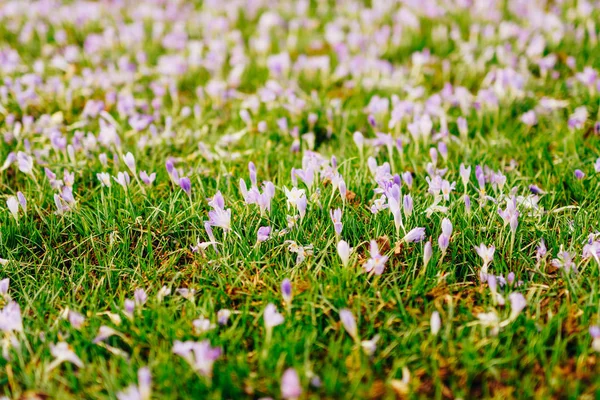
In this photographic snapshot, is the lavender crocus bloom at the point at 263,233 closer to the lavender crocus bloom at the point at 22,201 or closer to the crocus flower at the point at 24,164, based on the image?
the lavender crocus bloom at the point at 22,201

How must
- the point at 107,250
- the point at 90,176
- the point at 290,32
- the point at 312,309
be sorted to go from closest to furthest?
1. the point at 312,309
2. the point at 107,250
3. the point at 90,176
4. the point at 290,32

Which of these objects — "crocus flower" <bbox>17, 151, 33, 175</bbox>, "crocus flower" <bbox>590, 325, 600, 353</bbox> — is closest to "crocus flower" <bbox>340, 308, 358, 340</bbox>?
"crocus flower" <bbox>590, 325, 600, 353</bbox>

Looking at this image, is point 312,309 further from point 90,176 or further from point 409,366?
point 90,176

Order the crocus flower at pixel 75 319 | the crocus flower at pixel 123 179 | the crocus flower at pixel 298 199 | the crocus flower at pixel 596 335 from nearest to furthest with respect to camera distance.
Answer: the crocus flower at pixel 596 335 < the crocus flower at pixel 75 319 < the crocus flower at pixel 298 199 < the crocus flower at pixel 123 179

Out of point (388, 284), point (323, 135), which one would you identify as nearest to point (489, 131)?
point (323, 135)

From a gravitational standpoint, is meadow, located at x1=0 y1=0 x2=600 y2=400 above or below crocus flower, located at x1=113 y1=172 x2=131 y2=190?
below

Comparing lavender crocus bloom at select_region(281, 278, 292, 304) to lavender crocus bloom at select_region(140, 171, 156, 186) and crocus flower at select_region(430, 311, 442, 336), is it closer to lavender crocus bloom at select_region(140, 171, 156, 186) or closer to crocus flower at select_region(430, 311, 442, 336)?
crocus flower at select_region(430, 311, 442, 336)

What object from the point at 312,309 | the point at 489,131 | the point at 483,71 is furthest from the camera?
the point at 483,71

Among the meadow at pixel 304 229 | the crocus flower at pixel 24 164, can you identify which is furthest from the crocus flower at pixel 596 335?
the crocus flower at pixel 24 164
